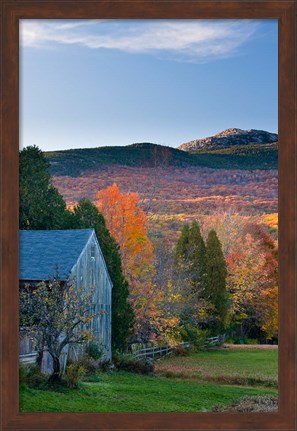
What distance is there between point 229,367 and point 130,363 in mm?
728

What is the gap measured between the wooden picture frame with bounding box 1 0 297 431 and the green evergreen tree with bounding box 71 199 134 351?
71 cm

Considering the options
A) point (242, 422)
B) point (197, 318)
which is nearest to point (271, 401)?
point (242, 422)

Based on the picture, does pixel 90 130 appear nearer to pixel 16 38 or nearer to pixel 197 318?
pixel 16 38

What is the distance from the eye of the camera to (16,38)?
12.5ft

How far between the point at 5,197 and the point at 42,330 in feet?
3.35

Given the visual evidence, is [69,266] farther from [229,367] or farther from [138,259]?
[229,367]

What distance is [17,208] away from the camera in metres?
3.75

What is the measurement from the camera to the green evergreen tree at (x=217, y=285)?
450cm

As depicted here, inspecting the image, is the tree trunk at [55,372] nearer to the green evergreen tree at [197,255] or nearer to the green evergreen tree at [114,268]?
the green evergreen tree at [114,268]

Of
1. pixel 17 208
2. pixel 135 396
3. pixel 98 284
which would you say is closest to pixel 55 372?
pixel 135 396

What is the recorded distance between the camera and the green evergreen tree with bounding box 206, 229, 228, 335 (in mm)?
4496

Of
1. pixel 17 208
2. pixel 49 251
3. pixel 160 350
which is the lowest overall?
pixel 160 350

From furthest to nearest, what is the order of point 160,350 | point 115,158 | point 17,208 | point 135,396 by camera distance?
point 160,350 → point 115,158 → point 135,396 → point 17,208

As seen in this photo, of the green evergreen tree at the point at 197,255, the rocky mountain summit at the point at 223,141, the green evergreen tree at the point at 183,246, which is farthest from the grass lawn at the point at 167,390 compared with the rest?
the rocky mountain summit at the point at 223,141
